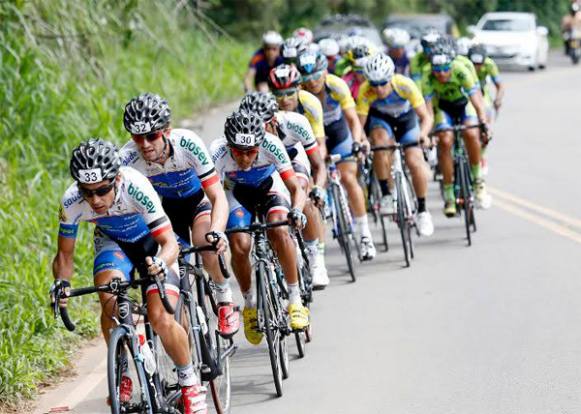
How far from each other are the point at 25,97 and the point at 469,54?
214 inches

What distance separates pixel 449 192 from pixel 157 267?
24.8 ft

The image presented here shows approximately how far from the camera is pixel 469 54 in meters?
16.4

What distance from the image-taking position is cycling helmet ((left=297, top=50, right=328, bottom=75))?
39.7ft

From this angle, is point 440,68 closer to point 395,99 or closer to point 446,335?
point 395,99

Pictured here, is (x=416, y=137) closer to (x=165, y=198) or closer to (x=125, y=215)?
(x=165, y=198)

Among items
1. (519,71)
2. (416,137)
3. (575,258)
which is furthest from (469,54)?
(519,71)

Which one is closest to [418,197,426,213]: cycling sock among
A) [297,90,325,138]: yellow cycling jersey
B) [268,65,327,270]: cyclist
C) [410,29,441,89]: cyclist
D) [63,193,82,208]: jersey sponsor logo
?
[268,65,327,270]: cyclist

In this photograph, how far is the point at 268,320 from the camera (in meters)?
8.48

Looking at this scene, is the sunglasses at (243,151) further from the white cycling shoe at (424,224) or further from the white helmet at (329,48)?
the white helmet at (329,48)

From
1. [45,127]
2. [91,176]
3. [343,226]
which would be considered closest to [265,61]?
[45,127]

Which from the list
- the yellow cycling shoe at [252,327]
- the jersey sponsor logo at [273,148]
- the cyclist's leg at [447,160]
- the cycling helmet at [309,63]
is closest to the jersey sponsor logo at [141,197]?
the yellow cycling shoe at [252,327]

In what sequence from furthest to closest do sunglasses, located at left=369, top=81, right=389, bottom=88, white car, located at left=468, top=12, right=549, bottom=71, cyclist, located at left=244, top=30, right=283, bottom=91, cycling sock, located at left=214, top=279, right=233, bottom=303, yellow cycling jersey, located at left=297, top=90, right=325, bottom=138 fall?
white car, located at left=468, top=12, right=549, bottom=71, cyclist, located at left=244, top=30, right=283, bottom=91, sunglasses, located at left=369, top=81, right=389, bottom=88, yellow cycling jersey, located at left=297, top=90, right=325, bottom=138, cycling sock, located at left=214, top=279, right=233, bottom=303

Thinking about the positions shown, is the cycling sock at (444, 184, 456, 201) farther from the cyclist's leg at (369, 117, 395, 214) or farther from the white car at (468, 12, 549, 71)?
the white car at (468, 12, 549, 71)

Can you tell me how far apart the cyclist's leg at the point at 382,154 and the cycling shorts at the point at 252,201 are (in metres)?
3.64
